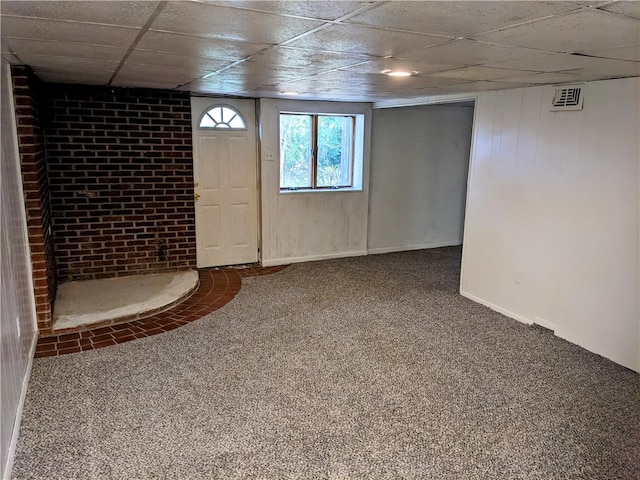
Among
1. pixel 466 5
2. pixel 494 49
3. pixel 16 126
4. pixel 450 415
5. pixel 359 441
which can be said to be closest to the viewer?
pixel 466 5

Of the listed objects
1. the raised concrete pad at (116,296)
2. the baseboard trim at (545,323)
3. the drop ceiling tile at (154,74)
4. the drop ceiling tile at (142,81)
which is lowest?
the baseboard trim at (545,323)

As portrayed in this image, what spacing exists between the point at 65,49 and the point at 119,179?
2441 millimetres

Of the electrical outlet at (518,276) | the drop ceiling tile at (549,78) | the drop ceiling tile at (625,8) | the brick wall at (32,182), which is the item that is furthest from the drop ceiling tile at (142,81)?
the electrical outlet at (518,276)

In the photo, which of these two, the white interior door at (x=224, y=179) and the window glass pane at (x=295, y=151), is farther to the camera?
the window glass pane at (x=295, y=151)

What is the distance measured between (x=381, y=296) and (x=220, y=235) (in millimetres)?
2119

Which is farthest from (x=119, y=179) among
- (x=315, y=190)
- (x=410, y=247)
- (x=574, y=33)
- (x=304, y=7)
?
(x=574, y=33)

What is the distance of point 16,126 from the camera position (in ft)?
10.4

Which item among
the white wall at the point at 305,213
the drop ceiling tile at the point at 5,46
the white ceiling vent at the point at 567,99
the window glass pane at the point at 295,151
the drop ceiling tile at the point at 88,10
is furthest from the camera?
the window glass pane at the point at 295,151

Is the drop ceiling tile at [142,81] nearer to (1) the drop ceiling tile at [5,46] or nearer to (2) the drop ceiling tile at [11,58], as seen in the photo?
(2) the drop ceiling tile at [11,58]

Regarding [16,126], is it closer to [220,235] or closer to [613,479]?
[220,235]

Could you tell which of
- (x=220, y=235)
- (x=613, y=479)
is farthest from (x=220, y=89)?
(x=613, y=479)

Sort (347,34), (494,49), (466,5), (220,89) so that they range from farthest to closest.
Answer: (220,89), (494,49), (347,34), (466,5)

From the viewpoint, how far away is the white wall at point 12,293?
87.4 inches

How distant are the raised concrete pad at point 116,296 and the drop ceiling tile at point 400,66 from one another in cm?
271
